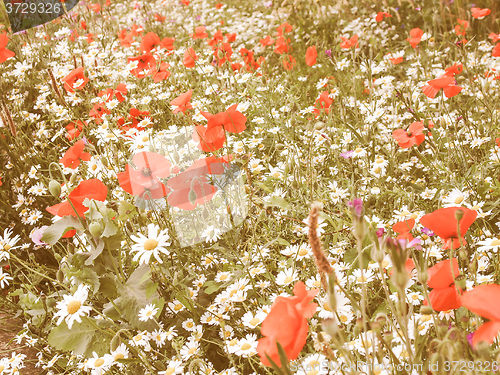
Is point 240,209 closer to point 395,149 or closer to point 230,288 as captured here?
point 230,288

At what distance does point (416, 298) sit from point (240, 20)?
5.33m

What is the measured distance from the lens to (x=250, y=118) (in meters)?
3.21

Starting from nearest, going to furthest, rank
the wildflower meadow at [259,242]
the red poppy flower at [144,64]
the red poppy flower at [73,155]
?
the wildflower meadow at [259,242]
the red poppy flower at [73,155]
the red poppy flower at [144,64]

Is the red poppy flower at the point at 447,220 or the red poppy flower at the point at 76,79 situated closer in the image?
the red poppy flower at the point at 447,220

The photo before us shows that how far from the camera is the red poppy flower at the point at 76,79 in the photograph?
2663mm

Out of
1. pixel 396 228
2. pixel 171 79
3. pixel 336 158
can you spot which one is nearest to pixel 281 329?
pixel 396 228

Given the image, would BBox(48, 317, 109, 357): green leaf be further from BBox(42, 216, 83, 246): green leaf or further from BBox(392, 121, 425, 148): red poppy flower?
BBox(392, 121, 425, 148): red poppy flower

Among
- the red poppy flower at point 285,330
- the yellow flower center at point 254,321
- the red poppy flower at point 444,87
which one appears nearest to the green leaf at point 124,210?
the yellow flower center at point 254,321

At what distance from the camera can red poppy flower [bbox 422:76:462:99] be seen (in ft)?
6.57

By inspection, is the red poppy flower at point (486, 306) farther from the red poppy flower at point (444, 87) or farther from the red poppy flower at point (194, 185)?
the red poppy flower at point (444, 87)

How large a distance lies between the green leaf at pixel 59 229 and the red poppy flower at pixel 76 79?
1.16 meters

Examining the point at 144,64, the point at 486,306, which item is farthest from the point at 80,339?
the point at 144,64

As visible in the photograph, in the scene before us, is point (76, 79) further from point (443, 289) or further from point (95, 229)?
point (443, 289)

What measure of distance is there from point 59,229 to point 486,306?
1561 mm
